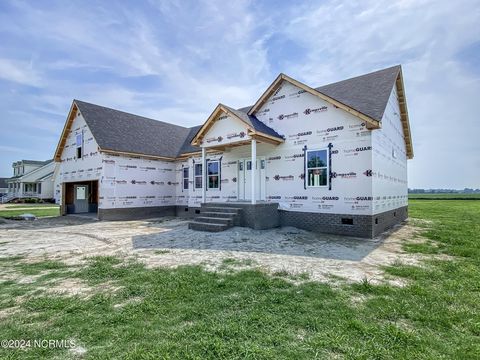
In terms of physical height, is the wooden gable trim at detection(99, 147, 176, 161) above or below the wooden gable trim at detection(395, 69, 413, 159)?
below

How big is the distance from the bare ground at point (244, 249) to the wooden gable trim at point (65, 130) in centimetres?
995

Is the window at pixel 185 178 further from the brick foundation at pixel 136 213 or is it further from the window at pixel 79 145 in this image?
the window at pixel 79 145

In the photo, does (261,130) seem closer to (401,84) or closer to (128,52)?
(128,52)

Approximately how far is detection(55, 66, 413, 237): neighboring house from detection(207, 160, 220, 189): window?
2.5 inches

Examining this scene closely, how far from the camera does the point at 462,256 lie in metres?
6.78

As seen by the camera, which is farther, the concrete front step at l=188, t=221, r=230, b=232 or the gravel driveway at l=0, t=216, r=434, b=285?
the concrete front step at l=188, t=221, r=230, b=232

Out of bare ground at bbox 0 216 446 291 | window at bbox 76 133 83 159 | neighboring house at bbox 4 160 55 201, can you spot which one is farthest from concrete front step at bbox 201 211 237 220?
neighboring house at bbox 4 160 55 201

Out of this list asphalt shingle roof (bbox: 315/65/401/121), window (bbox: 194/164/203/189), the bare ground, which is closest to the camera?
the bare ground

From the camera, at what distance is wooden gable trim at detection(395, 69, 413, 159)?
13290mm

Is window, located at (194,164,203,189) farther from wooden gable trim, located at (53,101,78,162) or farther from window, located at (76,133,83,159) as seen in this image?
wooden gable trim, located at (53,101,78,162)

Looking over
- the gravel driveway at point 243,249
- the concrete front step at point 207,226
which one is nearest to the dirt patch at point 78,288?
the gravel driveway at point 243,249

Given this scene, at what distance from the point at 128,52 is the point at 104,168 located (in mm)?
7093

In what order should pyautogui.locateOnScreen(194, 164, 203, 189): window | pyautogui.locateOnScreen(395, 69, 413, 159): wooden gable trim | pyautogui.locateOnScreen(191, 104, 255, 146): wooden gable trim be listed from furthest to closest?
pyautogui.locateOnScreen(194, 164, 203, 189): window
pyautogui.locateOnScreen(395, 69, 413, 159): wooden gable trim
pyautogui.locateOnScreen(191, 104, 255, 146): wooden gable trim

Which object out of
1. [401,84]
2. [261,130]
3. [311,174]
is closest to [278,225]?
[311,174]
